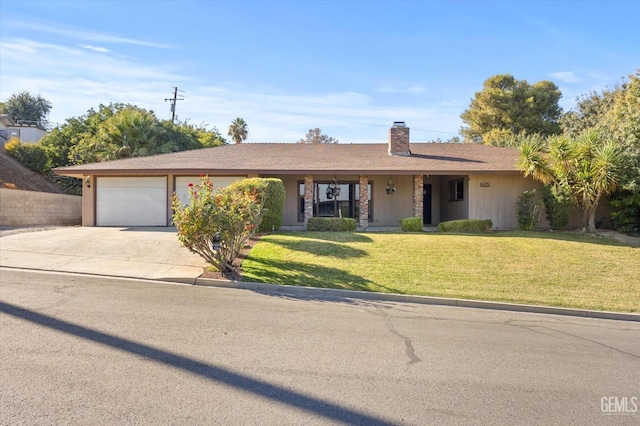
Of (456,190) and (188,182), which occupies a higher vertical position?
(188,182)

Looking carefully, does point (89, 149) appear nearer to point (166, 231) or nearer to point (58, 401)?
point (166, 231)

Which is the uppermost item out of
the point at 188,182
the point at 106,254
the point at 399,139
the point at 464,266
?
the point at 399,139

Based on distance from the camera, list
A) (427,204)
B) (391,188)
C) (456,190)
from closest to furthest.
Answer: (456,190) → (391,188) → (427,204)

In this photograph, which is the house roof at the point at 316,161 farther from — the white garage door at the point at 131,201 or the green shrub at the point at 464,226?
the green shrub at the point at 464,226

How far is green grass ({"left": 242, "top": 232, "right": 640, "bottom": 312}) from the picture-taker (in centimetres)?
917

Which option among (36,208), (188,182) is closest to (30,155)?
(36,208)

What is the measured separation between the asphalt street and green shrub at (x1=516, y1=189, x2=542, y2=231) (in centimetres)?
904

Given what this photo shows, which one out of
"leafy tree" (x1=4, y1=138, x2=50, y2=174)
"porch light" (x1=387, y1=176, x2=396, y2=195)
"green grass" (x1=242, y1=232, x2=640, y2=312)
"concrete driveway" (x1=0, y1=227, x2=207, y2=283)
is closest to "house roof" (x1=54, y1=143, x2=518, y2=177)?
"porch light" (x1=387, y1=176, x2=396, y2=195)

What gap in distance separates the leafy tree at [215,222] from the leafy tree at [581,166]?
1139cm

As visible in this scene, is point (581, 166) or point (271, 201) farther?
point (581, 166)

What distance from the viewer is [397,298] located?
872cm

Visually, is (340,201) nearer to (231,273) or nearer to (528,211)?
(528,211)

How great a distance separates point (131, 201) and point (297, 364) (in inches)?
637

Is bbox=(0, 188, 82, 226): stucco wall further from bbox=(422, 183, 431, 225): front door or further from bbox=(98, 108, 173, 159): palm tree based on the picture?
bbox=(422, 183, 431, 225): front door
